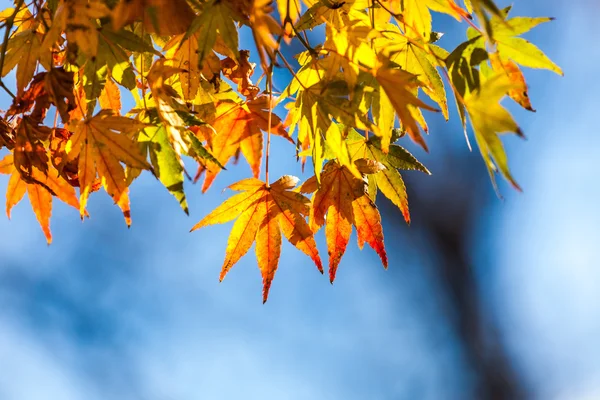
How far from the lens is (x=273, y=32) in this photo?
1.78 ft

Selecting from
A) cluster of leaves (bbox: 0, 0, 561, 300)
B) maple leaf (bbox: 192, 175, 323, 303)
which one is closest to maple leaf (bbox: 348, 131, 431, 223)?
cluster of leaves (bbox: 0, 0, 561, 300)

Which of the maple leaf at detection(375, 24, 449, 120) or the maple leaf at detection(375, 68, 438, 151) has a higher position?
the maple leaf at detection(375, 24, 449, 120)

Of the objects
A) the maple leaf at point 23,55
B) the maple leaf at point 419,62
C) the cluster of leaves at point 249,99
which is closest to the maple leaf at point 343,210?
the cluster of leaves at point 249,99

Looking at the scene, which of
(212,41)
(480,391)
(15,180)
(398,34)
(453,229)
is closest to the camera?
(212,41)

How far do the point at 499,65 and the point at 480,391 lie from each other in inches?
123

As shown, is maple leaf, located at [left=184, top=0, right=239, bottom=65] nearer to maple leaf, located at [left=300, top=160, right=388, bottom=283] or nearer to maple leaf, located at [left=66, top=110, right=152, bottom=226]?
maple leaf, located at [left=66, top=110, right=152, bottom=226]

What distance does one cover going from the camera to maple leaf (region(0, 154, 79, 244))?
2.87 feet

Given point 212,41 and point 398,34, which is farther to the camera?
point 398,34

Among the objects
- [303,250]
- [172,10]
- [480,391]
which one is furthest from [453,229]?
[172,10]

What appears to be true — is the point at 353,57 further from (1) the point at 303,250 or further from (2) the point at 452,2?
(1) the point at 303,250

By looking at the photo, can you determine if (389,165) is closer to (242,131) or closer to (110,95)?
(242,131)

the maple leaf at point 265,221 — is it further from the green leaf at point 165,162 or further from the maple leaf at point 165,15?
the maple leaf at point 165,15

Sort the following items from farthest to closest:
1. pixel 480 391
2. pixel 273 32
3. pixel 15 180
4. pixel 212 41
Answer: pixel 480 391
pixel 15 180
pixel 212 41
pixel 273 32

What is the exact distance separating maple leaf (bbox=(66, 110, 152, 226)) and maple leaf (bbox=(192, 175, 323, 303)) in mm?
147
